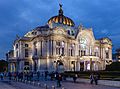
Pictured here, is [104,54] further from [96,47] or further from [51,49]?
[51,49]

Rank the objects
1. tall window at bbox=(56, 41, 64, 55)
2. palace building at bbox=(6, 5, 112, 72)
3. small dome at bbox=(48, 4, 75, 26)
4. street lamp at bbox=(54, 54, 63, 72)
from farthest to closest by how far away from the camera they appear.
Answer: small dome at bbox=(48, 4, 75, 26) < tall window at bbox=(56, 41, 64, 55) < palace building at bbox=(6, 5, 112, 72) < street lamp at bbox=(54, 54, 63, 72)

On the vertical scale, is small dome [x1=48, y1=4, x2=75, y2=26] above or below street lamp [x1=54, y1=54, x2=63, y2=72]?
above

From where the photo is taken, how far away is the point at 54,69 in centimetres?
9425

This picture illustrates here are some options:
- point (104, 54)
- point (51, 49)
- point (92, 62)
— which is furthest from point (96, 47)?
point (51, 49)

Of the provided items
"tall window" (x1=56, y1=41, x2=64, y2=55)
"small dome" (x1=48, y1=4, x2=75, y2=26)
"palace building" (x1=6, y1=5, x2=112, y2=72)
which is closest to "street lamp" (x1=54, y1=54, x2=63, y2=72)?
"palace building" (x1=6, y1=5, x2=112, y2=72)

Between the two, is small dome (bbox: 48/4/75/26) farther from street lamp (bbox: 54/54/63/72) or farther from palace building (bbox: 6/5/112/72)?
street lamp (bbox: 54/54/63/72)

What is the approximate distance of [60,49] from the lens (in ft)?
318

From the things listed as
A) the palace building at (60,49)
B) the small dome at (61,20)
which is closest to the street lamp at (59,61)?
the palace building at (60,49)

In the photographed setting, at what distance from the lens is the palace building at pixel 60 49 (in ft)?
314

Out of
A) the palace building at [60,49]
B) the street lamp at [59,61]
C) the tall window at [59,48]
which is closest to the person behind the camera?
the street lamp at [59,61]

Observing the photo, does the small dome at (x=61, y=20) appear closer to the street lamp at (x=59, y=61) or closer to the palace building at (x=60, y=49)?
the palace building at (x=60, y=49)

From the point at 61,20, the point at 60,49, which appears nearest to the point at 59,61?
the point at 60,49

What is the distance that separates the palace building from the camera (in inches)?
3762

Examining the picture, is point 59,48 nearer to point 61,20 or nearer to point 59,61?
point 59,61
